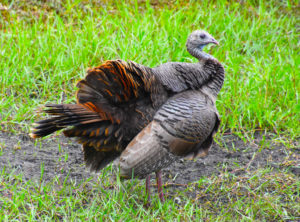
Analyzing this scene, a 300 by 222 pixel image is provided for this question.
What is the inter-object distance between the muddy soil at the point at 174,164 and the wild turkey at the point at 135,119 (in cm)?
48

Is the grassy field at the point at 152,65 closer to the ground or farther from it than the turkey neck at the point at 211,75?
closer to the ground

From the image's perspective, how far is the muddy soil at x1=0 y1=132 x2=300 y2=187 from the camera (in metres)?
4.41

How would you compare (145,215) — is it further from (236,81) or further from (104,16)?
(104,16)

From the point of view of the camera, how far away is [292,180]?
14.6 ft

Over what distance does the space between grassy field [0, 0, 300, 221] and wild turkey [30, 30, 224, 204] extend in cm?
41

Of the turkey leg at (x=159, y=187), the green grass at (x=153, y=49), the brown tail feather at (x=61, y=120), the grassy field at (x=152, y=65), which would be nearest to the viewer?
the brown tail feather at (x=61, y=120)

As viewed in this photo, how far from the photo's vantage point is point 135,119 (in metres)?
3.90

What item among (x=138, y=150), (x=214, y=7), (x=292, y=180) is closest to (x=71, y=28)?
(x=214, y=7)

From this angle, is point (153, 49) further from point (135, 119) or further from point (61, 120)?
point (61, 120)

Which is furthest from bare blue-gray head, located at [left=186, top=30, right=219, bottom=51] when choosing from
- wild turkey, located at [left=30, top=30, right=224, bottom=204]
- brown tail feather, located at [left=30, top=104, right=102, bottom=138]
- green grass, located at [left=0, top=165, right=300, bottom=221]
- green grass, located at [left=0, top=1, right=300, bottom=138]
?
brown tail feather, located at [left=30, top=104, right=102, bottom=138]

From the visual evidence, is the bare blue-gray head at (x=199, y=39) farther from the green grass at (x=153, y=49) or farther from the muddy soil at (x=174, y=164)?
the muddy soil at (x=174, y=164)

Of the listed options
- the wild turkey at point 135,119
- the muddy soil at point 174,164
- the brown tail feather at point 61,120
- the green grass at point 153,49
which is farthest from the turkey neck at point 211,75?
the brown tail feather at point 61,120

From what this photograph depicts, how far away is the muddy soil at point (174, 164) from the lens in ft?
14.5

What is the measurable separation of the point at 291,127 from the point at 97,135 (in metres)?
2.36
